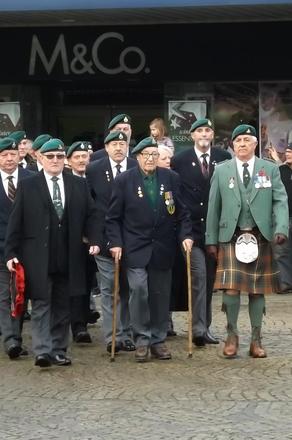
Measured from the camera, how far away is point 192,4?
13.4 m

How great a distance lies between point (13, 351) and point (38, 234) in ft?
3.60

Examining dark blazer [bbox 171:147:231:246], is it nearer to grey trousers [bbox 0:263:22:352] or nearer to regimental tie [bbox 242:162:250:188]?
regimental tie [bbox 242:162:250:188]

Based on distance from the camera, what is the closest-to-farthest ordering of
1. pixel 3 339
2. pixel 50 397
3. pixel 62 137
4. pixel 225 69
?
pixel 50 397 → pixel 3 339 → pixel 225 69 → pixel 62 137

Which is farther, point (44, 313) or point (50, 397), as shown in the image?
point (44, 313)

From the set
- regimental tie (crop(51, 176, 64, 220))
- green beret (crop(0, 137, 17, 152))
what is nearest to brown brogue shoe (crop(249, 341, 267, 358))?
regimental tie (crop(51, 176, 64, 220))

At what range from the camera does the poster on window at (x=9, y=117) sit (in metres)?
15.6

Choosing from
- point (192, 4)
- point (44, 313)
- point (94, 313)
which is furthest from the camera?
point (192, 4)

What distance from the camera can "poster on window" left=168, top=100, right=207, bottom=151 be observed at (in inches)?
600

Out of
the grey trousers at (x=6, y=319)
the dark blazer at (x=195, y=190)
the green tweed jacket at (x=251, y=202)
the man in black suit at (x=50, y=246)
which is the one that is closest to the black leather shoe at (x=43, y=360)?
the man in black suit at (x=50, y=246)

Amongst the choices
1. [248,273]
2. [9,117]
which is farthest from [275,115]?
[248,273]

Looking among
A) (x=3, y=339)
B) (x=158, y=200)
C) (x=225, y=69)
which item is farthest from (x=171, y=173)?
(x=225, y=69)

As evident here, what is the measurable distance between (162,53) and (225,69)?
1036 millimetres

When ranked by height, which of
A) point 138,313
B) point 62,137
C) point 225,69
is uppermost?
point 225,69

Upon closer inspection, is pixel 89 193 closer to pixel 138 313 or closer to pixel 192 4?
pixel 138 313
